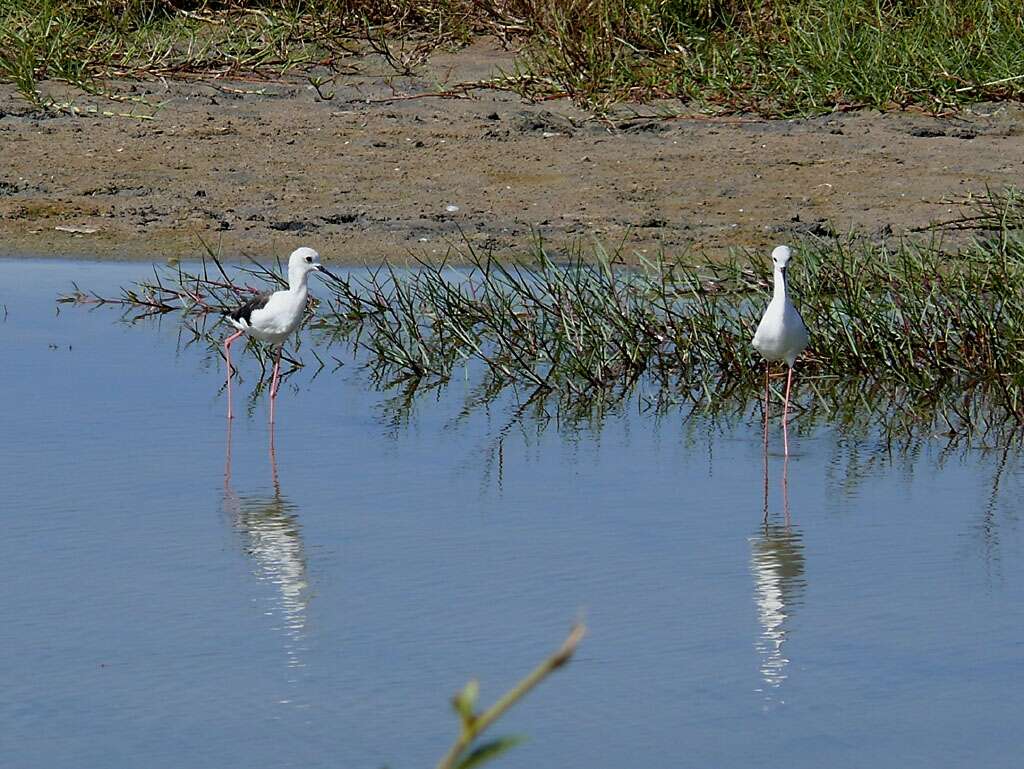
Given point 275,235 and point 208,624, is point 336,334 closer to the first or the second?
point 275,235

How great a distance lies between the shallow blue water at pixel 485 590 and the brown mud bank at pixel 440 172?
3.82 meters

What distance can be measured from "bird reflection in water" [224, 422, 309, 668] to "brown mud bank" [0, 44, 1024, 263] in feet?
15.7

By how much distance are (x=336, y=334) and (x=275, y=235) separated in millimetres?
2335

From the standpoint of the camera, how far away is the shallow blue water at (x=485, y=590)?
12.1 ft

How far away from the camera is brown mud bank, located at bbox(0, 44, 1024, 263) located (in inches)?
418

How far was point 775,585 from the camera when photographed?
15.4ft

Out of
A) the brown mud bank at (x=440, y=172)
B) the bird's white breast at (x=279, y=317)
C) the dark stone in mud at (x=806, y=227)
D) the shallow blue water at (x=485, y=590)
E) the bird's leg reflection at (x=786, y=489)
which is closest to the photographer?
the shallow blue water at (x=485, y=590)

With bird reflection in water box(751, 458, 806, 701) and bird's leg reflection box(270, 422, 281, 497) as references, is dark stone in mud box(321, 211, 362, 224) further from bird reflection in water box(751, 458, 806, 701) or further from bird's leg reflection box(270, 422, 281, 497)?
bird reflection in water box(751, 458, 806, 701)

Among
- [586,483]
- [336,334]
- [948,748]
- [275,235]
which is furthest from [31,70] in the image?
[948,748]

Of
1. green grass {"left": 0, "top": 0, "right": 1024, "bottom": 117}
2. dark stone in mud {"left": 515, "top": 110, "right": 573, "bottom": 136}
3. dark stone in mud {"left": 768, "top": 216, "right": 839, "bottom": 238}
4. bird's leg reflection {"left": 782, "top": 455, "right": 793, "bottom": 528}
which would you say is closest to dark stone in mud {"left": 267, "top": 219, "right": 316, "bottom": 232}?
dark stone in mud {"left": 515, "top": 110, "right": 573, "bottom": 136}

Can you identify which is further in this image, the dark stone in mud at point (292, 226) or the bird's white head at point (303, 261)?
the dark stone in mud at point (292, 226)

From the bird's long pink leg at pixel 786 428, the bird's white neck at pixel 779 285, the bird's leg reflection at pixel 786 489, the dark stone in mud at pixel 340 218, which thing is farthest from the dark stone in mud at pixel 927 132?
the bird's leg reflection at pixel 786 489

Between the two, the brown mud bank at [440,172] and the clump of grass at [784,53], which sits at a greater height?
the clump of grass at [784,53]

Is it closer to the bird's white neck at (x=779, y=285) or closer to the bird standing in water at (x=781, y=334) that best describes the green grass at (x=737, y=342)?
the bird standing in water at (x=781, y=334)
